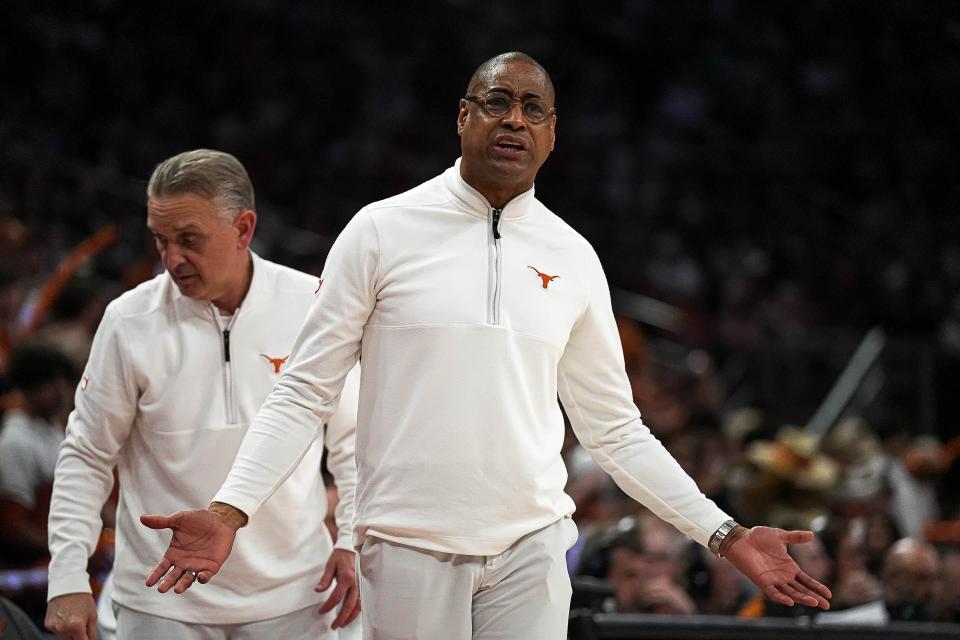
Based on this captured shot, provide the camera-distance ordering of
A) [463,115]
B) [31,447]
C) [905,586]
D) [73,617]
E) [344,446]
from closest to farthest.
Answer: [463,115] < [73,617] < [344,446] < [31,447] < [905,586]

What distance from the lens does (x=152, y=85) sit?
45.5 feet

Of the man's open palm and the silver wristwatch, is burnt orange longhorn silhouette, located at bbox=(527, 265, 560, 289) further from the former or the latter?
the man's open palm

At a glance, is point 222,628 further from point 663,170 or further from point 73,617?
point 663,170

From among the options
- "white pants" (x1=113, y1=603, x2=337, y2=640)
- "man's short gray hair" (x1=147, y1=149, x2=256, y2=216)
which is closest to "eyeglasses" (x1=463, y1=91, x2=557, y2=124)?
"man's short gray hair" (x1=147, y1=149, x2=256, y2=216)

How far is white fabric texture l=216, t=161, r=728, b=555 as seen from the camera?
263 centimetres

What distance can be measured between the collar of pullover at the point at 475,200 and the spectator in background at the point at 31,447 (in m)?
2.69

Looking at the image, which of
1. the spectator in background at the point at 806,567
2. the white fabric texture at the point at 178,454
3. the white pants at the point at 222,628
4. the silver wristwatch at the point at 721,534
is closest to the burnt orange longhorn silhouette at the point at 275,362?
the white fabric texture at the point at 178,454

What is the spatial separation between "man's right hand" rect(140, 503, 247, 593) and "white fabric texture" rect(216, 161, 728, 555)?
0.09 metres

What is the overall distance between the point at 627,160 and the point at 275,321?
38.7ft

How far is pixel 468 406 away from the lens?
8.67 ft

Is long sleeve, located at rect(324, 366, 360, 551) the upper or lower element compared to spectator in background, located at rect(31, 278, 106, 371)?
upper

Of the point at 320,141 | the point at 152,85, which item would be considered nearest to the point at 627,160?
the point at 320,141

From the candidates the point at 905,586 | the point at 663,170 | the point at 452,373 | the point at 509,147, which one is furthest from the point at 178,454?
the point at 663,170

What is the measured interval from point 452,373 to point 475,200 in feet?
1.34
